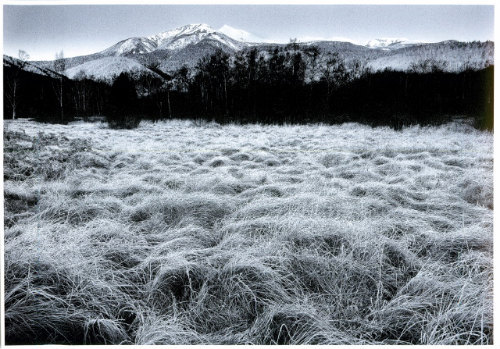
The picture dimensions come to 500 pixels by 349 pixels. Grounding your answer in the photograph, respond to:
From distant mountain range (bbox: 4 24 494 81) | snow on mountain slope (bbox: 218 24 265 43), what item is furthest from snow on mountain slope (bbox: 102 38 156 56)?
snow on mountain slope (bbox: 218 24 265 43)

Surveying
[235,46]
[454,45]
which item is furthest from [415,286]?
[235,46]

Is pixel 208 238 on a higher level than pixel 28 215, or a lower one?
lower

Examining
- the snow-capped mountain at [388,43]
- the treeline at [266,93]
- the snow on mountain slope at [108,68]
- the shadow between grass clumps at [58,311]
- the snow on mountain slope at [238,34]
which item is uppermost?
the snow on mountain slope at [238,34]

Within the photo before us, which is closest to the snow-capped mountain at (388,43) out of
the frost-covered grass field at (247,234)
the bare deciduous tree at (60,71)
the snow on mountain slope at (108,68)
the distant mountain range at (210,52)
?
the distant mountain range at (210,52)

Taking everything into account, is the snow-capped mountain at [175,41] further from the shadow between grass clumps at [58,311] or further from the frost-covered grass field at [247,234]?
the shadow between grass clumps at [58,311]

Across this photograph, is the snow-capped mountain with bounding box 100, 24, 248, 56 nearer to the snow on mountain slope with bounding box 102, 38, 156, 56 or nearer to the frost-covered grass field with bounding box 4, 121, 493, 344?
the snow on mountain slope with bounding box 102, 38, 156, 56

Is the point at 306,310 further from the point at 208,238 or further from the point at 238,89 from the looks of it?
the point at 238,89

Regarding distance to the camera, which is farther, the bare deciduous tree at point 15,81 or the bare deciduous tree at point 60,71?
the bare deciduous tree at point 60,71

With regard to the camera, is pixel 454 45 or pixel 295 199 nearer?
pixel 454 45
